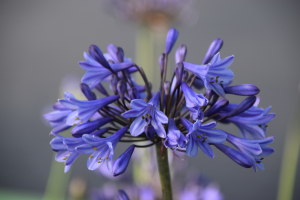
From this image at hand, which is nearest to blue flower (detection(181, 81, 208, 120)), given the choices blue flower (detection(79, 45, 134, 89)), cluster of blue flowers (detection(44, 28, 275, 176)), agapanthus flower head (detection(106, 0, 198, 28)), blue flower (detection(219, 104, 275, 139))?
cluster of blue flowers (detection(44, 28, 275, 176))

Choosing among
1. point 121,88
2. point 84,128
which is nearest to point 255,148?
point 121,88

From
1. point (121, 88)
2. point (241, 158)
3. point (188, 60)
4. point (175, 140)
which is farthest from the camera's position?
point (188, 60)

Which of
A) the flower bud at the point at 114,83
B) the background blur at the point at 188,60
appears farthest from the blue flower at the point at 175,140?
the background blur at the point at 188,60

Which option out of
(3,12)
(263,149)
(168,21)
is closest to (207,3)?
(168,21)

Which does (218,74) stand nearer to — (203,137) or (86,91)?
(203,137)

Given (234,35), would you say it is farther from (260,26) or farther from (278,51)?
(278,51)

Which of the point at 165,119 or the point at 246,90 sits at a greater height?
the point at 246,90
